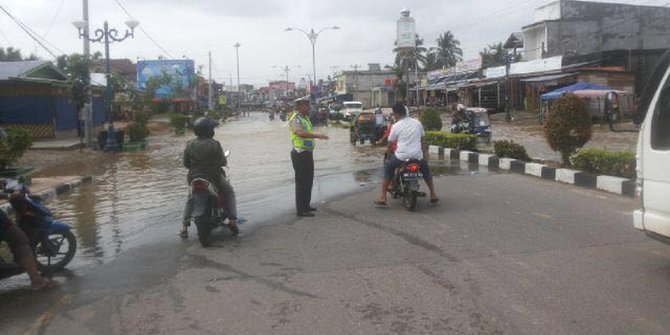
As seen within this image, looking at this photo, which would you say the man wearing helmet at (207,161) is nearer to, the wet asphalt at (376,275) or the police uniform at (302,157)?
the wet asphalt at (376,275)

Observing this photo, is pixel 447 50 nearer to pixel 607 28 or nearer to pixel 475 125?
pixel 607 28

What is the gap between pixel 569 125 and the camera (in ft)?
41.4

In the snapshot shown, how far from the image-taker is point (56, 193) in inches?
508

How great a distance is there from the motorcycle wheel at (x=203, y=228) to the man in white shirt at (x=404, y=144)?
3005 mm

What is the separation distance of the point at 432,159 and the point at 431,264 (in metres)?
11.5

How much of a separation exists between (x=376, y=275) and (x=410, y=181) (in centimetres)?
336

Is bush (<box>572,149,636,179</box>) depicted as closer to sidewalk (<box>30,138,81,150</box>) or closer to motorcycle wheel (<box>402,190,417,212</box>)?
motorcycle wheel (<box>402,190,417,212</box>)

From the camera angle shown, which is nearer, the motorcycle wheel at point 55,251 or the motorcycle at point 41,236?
the motorcycle at point 41,236

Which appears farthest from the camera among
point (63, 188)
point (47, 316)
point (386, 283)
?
point (63, 188)

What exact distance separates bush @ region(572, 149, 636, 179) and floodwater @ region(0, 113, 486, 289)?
2.42 metres

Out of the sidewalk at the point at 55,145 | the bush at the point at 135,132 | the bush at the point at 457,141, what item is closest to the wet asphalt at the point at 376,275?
the bush at the point at 457,141

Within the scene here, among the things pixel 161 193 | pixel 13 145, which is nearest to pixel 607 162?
pixel 161 193

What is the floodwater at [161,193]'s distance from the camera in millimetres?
8328

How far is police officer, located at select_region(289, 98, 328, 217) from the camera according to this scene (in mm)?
8844
